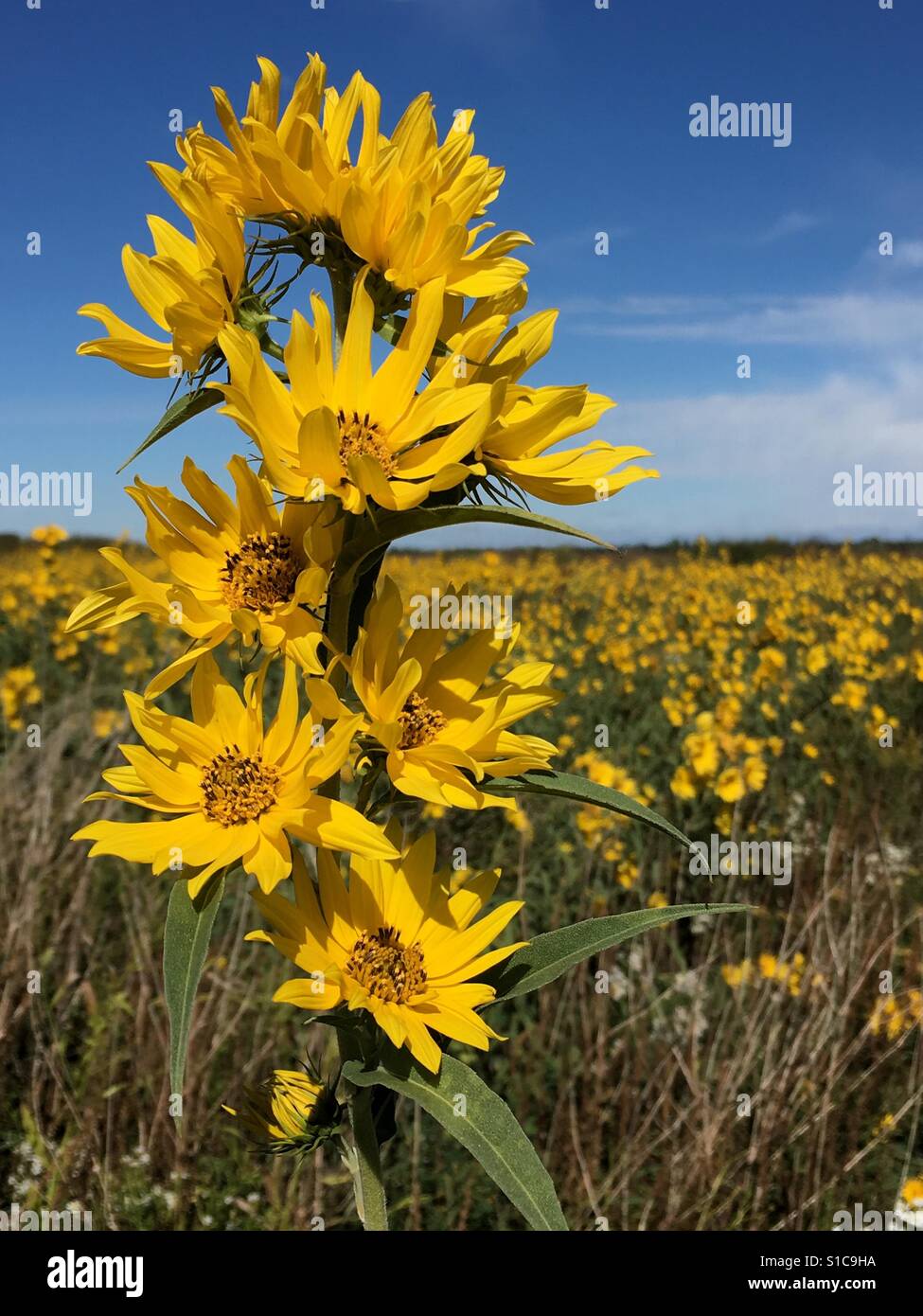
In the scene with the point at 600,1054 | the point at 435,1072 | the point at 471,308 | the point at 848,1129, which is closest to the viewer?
the point at 435,1072

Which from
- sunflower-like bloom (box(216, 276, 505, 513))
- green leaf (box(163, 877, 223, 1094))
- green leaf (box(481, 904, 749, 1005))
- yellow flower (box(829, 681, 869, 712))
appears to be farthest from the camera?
yellow flower (box(829, 681, 869, 712))

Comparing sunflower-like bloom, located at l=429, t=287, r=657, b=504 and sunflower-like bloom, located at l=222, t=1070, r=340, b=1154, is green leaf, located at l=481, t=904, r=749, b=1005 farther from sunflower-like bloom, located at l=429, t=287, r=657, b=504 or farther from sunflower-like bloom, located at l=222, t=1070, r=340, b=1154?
sunflower-like bloom, located at l=429, t=287, r=657, b=504

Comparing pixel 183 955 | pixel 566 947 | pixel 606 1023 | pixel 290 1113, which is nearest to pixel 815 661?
pixel 606 1023

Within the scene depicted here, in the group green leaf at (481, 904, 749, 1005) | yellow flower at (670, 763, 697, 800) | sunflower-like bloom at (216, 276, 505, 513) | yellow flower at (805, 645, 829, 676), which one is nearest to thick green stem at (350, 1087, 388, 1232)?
green leaf at (481, 904, 749, 1005)

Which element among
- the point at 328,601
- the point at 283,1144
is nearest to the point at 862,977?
the point at 283,1144

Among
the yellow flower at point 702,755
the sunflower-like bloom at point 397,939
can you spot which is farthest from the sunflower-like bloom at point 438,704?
the yellow flower at point 702,755

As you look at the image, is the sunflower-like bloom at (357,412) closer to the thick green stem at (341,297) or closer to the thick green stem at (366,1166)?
the thick green stem at (341,297)
